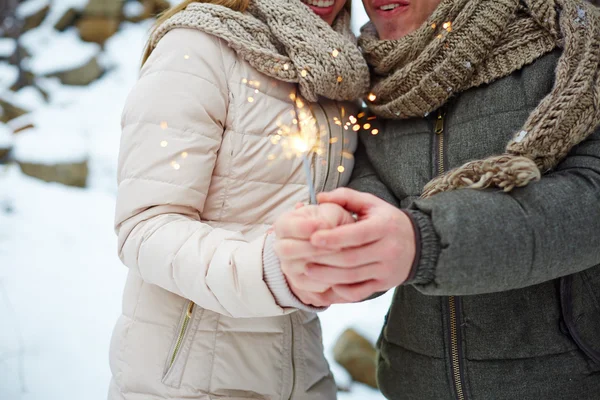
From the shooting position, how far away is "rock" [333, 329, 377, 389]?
227cm

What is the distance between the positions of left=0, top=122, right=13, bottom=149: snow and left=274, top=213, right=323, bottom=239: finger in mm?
2938

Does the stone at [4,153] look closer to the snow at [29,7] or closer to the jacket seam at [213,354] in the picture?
the snow at [29,7]

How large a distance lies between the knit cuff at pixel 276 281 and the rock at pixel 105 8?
348 centimetres

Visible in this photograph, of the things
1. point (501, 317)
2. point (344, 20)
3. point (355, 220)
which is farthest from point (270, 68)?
point (501, 317)

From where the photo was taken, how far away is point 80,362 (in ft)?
6.89

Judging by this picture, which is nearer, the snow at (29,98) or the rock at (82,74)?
the snow at (29,98)

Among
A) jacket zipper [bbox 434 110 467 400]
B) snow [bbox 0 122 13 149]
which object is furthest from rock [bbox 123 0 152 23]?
jacket zipper [bbox 434 110 467 400]

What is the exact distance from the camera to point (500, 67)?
1.13 meters

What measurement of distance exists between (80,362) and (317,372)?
126 centimetres

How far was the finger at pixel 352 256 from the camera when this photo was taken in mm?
770

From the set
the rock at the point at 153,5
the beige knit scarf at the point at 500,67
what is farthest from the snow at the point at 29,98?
the beige knit scarf at the point at 500,67

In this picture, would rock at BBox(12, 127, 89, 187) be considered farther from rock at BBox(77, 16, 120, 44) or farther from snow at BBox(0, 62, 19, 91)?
rock at BBox(77, 16, 120, 44)

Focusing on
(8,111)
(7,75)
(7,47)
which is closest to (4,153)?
(8,111)

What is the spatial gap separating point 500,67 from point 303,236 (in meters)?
0.66
